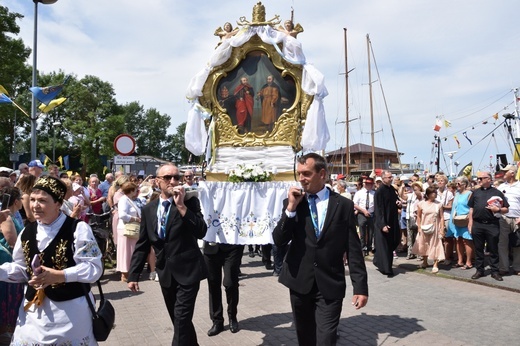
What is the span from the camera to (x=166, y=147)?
9562 centimetres

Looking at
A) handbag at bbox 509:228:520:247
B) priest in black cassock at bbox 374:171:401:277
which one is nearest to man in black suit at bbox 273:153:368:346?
priest in black cassock at bbox 374:171:401:277

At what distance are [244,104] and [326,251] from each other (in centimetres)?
563

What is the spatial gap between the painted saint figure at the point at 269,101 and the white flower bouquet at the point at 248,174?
119 cm

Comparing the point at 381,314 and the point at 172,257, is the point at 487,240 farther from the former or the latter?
the point at 172,257

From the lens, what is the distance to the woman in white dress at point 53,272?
9.78ft

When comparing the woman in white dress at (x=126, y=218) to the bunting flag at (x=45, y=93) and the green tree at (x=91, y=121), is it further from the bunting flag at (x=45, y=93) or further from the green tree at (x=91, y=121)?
the green tree at (x=91, y=121)

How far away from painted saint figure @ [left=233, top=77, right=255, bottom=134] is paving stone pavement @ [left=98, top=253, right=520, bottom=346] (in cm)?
312

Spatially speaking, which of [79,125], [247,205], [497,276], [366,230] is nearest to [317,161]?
[247,205]

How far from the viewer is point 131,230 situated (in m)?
8.49

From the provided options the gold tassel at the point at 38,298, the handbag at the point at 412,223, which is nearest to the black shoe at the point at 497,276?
the handbag at the point at 412,223

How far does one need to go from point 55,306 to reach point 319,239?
2058 mm

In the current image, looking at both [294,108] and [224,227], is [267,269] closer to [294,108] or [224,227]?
[224,227]

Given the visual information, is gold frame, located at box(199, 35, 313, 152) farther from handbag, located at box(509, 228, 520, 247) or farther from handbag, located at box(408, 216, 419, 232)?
handbag, located at box(509, 228, 520, 247)

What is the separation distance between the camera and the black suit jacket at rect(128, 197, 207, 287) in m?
4.30
